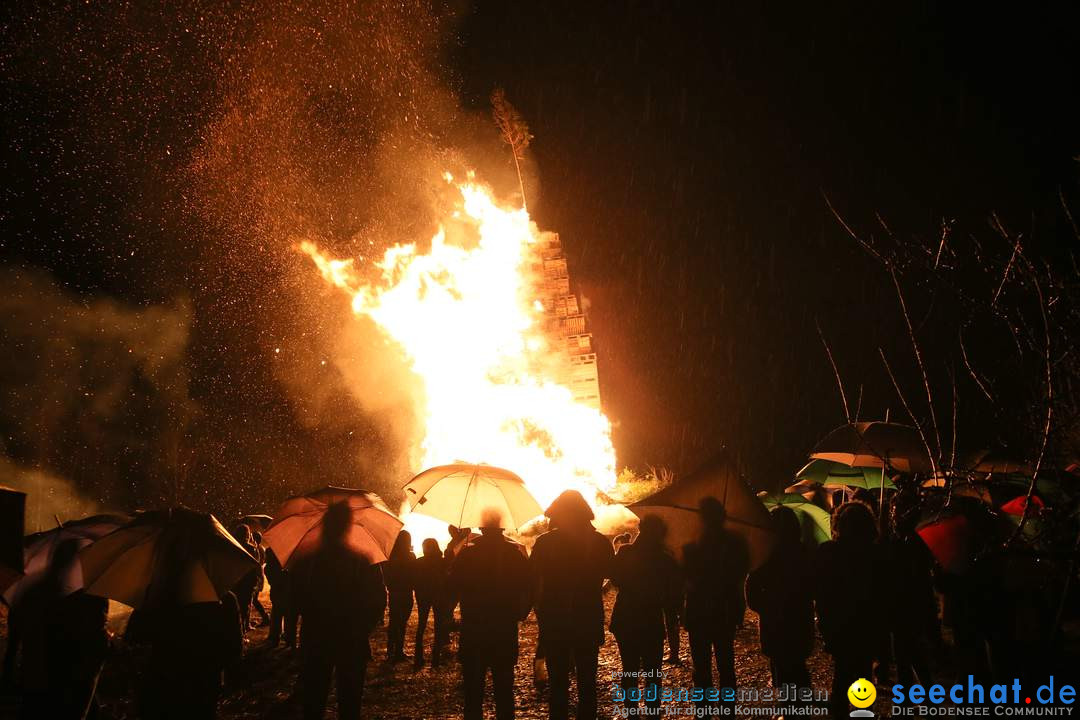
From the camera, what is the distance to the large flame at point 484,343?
18.5 m

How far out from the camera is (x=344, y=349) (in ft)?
125

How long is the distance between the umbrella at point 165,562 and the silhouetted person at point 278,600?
433 cm

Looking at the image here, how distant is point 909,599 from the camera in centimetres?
544

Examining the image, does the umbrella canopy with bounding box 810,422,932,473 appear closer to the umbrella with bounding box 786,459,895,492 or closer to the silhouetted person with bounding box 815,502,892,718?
the umbrella with bounding box 786,459,895,492

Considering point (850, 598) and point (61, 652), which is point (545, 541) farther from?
point (61, 652)

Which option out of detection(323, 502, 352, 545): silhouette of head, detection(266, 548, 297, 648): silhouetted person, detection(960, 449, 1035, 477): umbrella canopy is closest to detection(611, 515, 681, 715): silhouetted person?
detection(323, 502, 352, 545): silhouette of head

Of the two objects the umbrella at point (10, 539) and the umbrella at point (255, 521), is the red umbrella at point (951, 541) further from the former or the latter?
the umbrella at point (255, 521)

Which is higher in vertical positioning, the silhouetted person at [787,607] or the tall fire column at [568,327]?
the tall fire column at [568,327]

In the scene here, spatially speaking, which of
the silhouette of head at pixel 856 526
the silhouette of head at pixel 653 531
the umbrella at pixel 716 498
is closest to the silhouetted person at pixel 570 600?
the silhouette of head at pixel 653 531

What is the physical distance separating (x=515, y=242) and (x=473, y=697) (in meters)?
16.0

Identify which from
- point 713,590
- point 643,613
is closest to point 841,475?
point 713,590

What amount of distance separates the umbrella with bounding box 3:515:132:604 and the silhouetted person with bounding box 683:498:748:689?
4.91m

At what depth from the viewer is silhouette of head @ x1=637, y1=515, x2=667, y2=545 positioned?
5777 mm

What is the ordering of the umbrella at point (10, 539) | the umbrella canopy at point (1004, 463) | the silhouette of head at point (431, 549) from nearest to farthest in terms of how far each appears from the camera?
the umbrella at point (10, 539) < the silhouette of head at point (431, 549) < the umbrella canopy at point (1004, 463)
